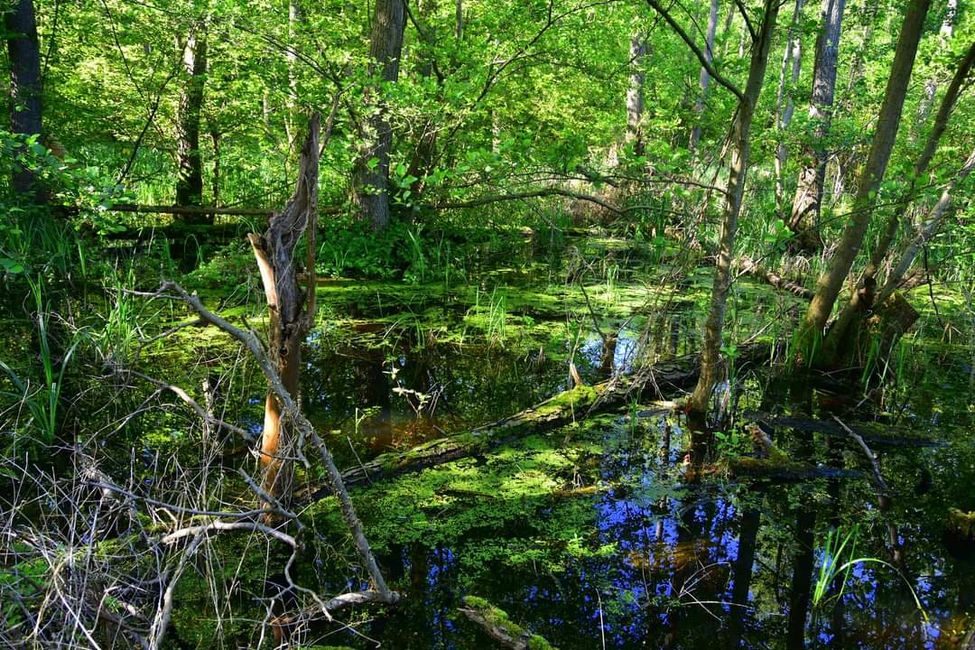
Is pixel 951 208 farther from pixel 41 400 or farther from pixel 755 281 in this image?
pixel 41 400

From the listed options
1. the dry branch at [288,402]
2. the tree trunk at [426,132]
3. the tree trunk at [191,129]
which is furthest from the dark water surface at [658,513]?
the tree trunk at [191,129]

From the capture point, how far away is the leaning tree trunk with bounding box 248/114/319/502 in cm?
288

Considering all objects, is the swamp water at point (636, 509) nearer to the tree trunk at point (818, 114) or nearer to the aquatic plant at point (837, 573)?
the aquatic plant at point (837, 573)

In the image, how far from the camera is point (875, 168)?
190 inches

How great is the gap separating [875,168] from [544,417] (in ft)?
9.66

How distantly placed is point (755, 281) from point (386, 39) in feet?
16.8

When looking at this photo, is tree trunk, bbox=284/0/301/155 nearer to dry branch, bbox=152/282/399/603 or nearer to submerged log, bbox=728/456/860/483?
dry branch, bbox=152/282/399/603

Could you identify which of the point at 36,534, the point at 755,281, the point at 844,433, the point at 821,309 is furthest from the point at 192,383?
the point at 755,281

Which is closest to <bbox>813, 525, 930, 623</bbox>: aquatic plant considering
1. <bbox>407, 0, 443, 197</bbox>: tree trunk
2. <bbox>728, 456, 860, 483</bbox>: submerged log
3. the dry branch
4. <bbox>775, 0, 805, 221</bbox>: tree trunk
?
<bbox>728, 456, 860, 483</bbox>: submerged log

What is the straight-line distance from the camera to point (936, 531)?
3.43 m

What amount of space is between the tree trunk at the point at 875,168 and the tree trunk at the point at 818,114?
3.33 meters

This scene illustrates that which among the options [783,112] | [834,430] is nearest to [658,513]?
[834,430]

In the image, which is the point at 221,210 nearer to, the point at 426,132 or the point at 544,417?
the point at 426,132

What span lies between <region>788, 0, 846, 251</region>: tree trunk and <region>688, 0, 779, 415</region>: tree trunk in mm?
4925
